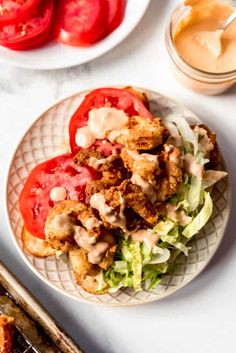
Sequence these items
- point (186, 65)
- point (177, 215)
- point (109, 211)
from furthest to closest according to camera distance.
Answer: point (186, 65), point (177, 215), point (109, 211)

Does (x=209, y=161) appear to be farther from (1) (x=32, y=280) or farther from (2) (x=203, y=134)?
(1) (x=32, y=280)

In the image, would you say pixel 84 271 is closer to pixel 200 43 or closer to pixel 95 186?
pixel 95 186

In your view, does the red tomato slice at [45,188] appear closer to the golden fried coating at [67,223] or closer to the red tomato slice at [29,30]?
the golden fried coating at [67,223]

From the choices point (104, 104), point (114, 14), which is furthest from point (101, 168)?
point (114, 14)

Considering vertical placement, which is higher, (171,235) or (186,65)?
(186,65)

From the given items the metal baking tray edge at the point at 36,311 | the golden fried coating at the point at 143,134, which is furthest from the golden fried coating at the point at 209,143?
the metal baking tray edge at the point at 36,311

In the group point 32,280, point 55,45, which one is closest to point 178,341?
point 32,280

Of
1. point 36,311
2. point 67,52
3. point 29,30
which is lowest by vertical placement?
point 36,311
